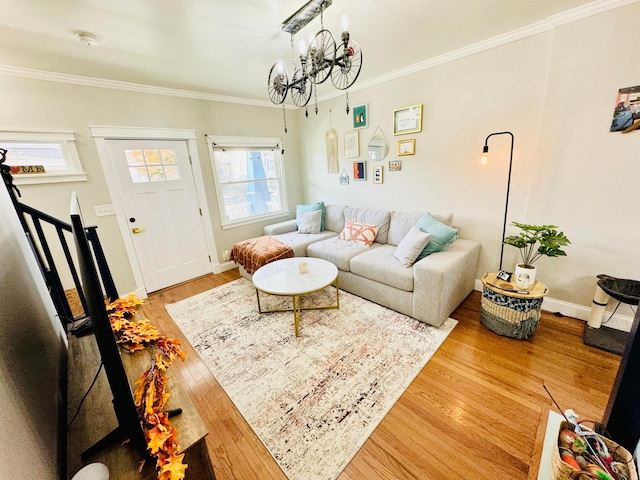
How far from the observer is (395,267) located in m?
2.55

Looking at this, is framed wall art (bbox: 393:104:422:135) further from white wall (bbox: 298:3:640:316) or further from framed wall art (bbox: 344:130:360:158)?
framed wall art (bbox: 344:130:360:158)

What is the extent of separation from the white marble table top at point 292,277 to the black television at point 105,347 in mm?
1462

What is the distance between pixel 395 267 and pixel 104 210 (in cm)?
334

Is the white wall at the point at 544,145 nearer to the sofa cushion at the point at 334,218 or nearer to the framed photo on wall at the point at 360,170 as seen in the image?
the framed photo on wall at the point at 360,170

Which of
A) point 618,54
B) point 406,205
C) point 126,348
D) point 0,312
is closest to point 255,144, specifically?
point 406,205

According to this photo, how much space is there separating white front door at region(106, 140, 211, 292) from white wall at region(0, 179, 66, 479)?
66.5 inches

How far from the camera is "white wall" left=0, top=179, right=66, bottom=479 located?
638mm

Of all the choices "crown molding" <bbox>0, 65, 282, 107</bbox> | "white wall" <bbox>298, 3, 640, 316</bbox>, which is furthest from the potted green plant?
"crown molding" <bbox>0, 65, 282, 107</bbox>

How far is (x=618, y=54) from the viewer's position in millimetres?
1874

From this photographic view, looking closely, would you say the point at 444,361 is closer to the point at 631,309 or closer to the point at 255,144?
the point at 631,309

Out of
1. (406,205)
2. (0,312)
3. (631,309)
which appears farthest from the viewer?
(406,205)

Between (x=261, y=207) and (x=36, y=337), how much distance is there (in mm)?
3472

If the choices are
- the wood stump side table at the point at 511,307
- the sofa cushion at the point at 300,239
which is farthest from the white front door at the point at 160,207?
the wood stump side table at the point at 511,307

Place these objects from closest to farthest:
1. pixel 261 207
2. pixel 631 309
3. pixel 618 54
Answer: pixel 618 54, pixel 631 309, pixel 261 207
